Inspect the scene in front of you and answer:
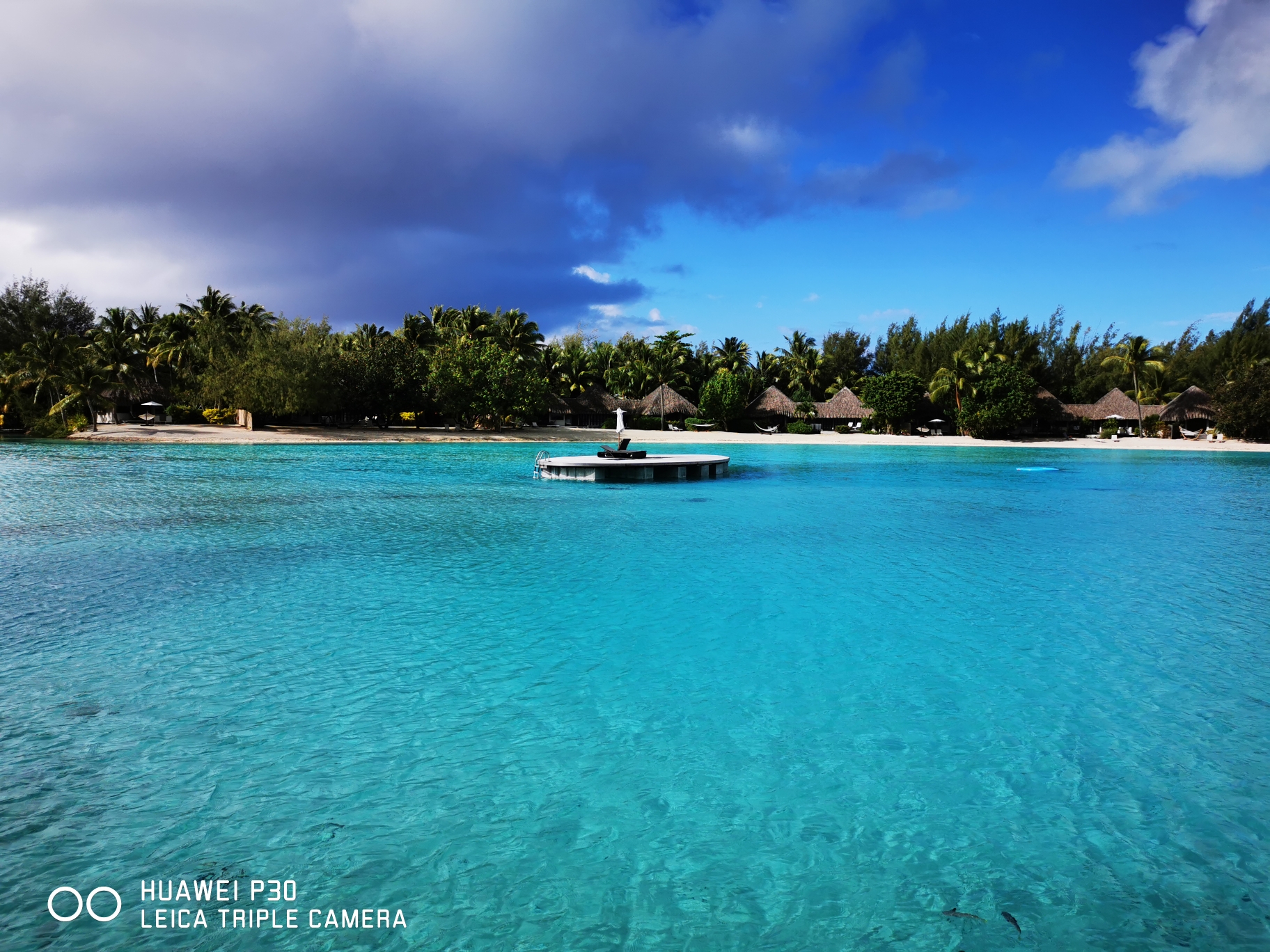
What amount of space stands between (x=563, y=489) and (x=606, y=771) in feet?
52.5

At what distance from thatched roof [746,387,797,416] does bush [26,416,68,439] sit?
42915 millimetres

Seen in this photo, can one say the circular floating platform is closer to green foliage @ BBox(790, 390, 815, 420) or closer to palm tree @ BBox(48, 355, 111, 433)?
palm tree @ BBox(48, 355, 111, 433)

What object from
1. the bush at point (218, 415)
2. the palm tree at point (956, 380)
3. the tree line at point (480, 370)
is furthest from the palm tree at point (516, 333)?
the palm tree at point (956, 380)

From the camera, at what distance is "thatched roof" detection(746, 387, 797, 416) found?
5734 cm

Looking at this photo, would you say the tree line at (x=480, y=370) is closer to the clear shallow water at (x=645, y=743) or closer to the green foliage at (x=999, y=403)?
the green foliage at (x=999, y=403)

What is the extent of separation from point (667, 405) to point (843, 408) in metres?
13.6

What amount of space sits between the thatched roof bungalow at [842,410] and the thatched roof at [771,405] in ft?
7.00

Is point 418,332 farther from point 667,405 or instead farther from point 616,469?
point 616,469

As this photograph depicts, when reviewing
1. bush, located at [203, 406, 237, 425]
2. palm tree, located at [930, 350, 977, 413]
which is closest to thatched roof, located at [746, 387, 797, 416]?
palm tree, located at [930, 350, 977, 413]

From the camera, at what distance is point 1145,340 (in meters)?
57.3

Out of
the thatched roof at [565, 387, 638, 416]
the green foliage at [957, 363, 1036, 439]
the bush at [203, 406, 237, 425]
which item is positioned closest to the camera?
the bush at [203, 406, 237, 425]

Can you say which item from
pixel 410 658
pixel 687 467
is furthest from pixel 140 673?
pixel 687 467

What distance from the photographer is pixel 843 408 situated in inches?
2276

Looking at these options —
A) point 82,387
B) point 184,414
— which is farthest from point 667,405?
point 82,387
